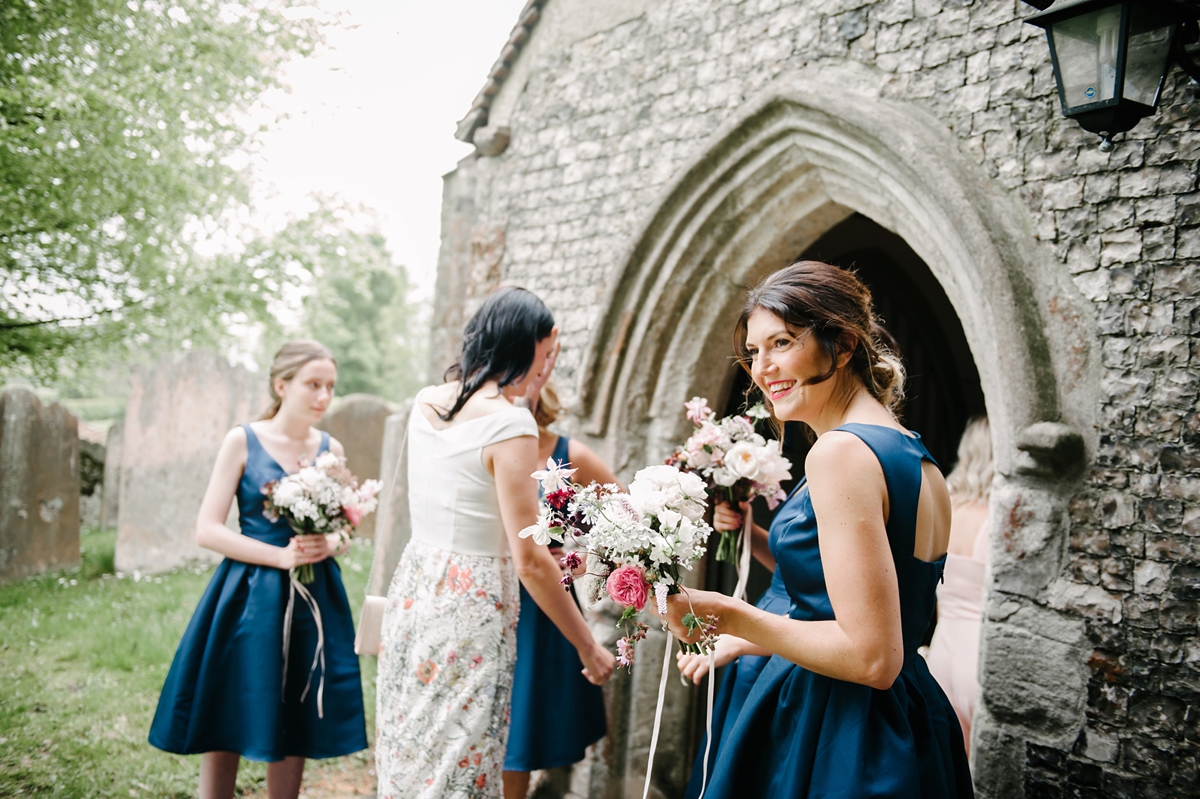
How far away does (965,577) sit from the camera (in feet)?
11.3

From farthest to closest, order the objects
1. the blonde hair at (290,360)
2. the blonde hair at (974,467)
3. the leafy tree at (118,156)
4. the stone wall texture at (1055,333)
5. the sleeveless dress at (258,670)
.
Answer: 1. the leafy tree at (118,156)
2. the blonde hair at (974,467)
3. the blonde hair at (290,360)
4. the sleeveless dress at (258,670)
5. the stone wall texture at (1055,333)

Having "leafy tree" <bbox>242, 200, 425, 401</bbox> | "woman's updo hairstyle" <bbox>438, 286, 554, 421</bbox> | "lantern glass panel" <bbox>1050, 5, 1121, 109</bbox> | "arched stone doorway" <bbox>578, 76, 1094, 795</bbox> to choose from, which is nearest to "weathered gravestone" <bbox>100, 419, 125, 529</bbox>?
"leafy tree" <bbox>242, 200, 425, 401</bbox>

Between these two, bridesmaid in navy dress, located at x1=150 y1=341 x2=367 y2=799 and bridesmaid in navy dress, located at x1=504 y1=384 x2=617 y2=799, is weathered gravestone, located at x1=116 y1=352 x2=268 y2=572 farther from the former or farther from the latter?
bridesmaid in navy dress, located at x1=504 y1=384 x2=617 y2=799

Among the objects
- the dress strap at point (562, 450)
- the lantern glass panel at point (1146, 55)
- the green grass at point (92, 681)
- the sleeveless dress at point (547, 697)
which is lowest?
the green grass at point (92, 681)

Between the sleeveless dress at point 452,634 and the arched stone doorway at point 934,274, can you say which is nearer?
the sleeveless dress at point 452,634

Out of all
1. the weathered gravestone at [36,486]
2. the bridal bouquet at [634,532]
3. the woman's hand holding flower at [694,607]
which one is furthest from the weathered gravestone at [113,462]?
the woman's hand holding flower at [694,607]

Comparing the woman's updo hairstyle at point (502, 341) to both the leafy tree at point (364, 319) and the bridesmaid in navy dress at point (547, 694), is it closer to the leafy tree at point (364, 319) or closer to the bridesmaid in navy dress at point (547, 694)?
the bridesmaid in navy dress at point (547, 694)

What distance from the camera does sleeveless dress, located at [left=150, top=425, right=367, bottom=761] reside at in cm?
298

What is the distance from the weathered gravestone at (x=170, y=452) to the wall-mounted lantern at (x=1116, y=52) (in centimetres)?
815

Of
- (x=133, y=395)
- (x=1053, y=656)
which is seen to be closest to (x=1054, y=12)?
(x=1053, y=656)

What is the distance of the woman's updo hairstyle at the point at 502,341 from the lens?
A: 2.46 meters

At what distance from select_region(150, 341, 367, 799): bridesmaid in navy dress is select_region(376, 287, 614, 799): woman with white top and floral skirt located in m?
0.80

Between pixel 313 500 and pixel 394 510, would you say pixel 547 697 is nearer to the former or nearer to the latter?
pixel 313 500

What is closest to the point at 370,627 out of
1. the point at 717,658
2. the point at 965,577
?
the point at 717,658
